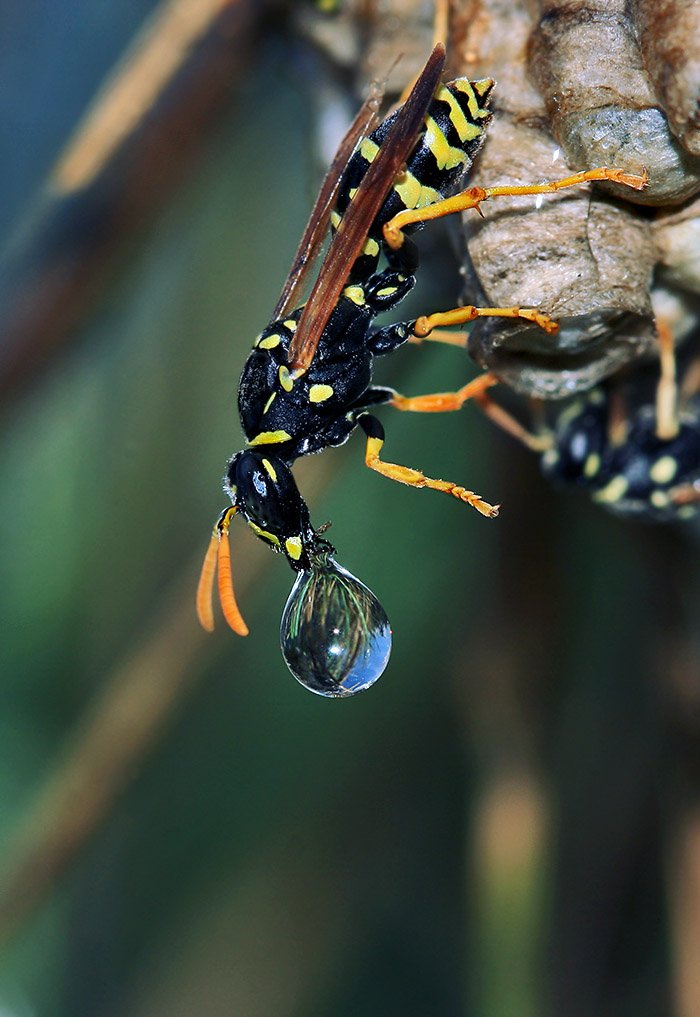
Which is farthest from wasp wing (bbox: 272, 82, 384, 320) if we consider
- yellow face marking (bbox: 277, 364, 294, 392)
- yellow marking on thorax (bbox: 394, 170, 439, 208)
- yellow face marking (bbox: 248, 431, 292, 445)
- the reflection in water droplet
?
the reflection in water droplet

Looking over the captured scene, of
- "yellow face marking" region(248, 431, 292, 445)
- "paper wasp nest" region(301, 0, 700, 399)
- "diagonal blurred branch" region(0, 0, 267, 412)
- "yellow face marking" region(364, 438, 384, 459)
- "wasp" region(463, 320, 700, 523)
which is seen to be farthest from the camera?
"wasp" region(463, 320, 700, 523)

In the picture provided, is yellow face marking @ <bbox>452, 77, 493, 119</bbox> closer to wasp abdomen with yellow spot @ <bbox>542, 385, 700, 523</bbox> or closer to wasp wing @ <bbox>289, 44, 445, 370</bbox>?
wasp wing @ <bbox>289, 44, 445, 370</bbox>

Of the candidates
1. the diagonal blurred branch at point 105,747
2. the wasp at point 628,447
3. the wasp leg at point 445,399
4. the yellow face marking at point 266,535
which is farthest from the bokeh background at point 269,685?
the yellow face marking at point 266,535

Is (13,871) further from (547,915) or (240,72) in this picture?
(240,72)

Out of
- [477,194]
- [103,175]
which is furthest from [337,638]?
[103,175]

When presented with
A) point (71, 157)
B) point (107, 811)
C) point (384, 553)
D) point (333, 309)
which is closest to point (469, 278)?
point (333, 309)

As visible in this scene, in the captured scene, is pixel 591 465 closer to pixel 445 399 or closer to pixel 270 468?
pixel 445 399
